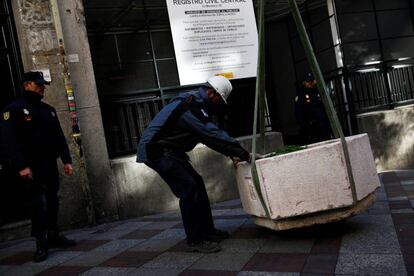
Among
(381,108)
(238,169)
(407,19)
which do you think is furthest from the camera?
(407,19)

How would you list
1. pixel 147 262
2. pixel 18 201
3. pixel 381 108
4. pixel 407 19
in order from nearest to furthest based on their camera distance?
pixel 147 262, pixel 18 201, pixel 381 108, pixel 407 19

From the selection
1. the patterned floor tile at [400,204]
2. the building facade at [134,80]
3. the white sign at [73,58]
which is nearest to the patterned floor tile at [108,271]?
the building facade at [134,80]

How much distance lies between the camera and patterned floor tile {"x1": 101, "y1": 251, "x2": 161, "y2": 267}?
373cm

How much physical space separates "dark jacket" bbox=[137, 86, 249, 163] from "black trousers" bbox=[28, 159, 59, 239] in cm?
116

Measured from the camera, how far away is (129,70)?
1266cm

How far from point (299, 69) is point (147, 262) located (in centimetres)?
874

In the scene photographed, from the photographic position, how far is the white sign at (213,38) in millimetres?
6543

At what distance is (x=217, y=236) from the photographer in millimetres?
4199

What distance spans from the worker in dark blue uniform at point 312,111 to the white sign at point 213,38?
1952mm

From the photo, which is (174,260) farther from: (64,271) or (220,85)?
(220,85)

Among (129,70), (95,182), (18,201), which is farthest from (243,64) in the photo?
(129,70)

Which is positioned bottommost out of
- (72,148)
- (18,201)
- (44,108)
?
(18,201)

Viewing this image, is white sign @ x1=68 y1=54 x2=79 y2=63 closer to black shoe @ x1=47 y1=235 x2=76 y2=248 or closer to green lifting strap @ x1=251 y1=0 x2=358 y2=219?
black shoe @ x1=47 y1=235 x2=76 y2=248

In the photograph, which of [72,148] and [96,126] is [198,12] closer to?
[96,126]
